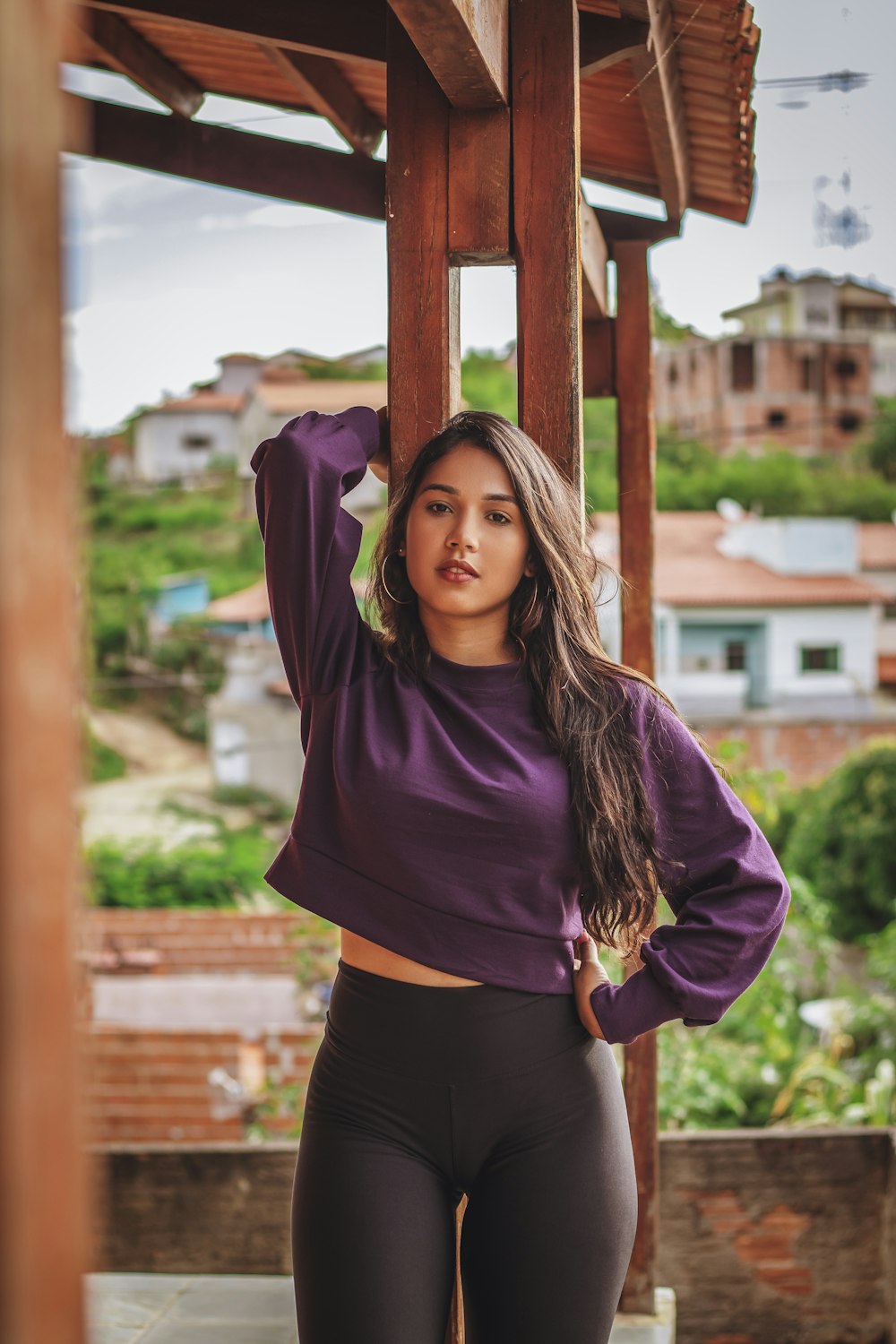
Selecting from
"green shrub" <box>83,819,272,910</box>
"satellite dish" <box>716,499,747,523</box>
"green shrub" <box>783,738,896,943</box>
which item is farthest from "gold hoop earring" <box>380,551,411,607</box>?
"satellite dish" <box>716,499,747,523</box>

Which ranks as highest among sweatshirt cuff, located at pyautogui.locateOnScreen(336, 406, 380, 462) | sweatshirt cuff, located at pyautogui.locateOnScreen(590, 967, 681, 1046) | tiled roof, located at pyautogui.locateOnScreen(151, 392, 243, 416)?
tiled roof, located at pyautogui.locateOnScreen(151, 392, 243, 416)

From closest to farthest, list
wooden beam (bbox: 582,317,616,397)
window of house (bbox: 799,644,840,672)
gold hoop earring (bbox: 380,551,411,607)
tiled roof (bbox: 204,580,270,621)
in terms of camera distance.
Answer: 1. gold hoop earring (bbox: 380,551,411,607)
2. wooden beam (bbox: 582,317,616,397)
3. tiled roof (bbox: 204,580,270,621)
4. window of house (bbox: 799,644,840,672)

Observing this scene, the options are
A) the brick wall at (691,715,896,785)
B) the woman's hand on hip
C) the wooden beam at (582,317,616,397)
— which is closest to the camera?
the woman's hand on hip

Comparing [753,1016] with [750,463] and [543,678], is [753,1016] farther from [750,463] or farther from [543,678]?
[750,463]

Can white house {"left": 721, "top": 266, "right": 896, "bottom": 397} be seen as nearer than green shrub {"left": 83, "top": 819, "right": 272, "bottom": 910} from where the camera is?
No

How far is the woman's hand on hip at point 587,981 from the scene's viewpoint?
1577 mm

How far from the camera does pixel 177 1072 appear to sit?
29.9ft

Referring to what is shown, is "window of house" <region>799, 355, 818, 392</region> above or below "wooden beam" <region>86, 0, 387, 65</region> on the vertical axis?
above

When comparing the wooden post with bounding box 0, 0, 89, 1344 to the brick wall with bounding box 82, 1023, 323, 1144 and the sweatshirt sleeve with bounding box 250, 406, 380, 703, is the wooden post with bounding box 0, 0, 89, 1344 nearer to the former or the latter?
the sweatshirt sleeve with bounding box 250, 406, 380, 703

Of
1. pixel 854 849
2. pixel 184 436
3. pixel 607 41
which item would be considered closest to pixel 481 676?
pixel 607 41

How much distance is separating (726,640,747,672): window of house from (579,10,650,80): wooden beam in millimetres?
27663

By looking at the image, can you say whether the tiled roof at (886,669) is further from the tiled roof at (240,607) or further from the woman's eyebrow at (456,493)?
the woman's eyebrow at (456,493)

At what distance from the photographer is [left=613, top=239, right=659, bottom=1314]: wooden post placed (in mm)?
3041

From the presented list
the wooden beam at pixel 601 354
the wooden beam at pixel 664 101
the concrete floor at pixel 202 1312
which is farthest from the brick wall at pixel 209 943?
the wooden beam at pixel 664 101
